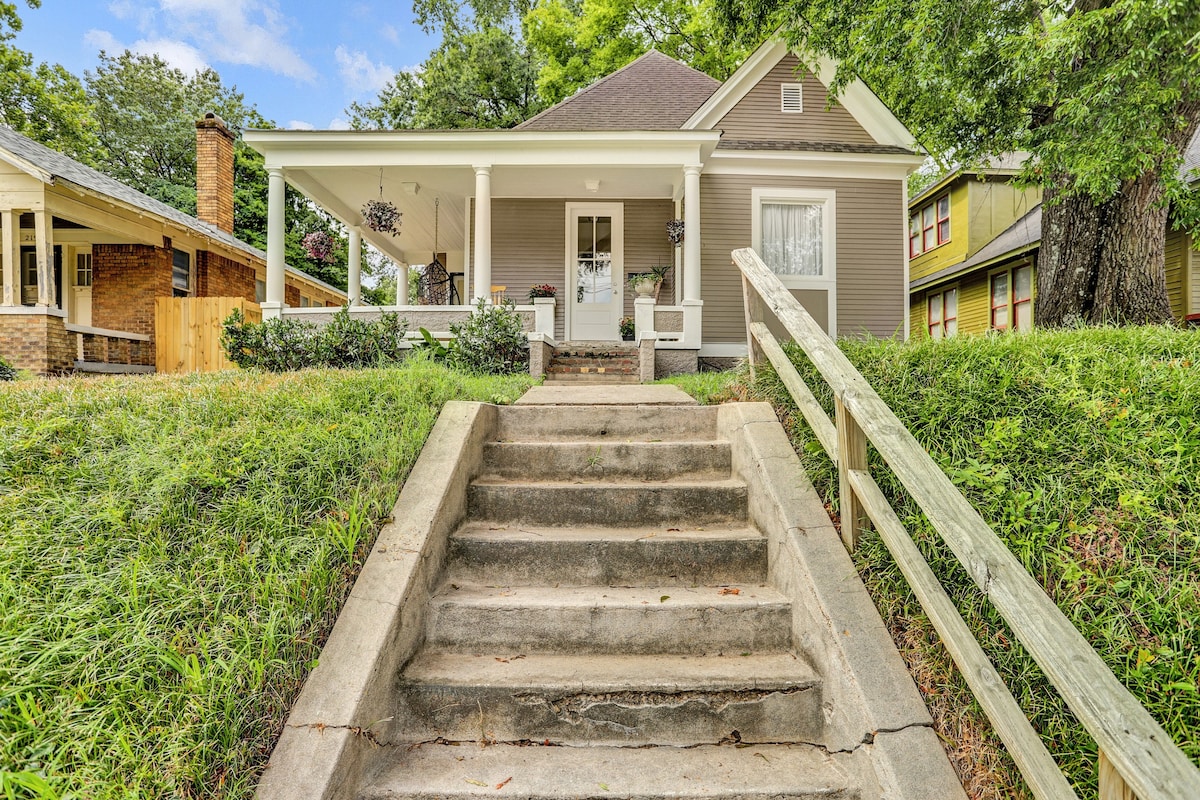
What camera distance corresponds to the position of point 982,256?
12.3m

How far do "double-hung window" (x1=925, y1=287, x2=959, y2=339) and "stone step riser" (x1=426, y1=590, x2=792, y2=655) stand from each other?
13.9m

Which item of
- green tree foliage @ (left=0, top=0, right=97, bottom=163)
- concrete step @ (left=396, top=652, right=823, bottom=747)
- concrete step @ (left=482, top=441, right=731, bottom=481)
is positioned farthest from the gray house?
green tree foliage @ (left=0, top=0, right=97, bottom=163)

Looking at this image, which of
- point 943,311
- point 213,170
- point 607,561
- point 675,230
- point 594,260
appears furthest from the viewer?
point 943,311

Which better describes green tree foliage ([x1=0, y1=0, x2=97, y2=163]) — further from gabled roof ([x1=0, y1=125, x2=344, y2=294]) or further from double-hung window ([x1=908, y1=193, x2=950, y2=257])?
A: double-hung window ([x1=908, y1=193, x2=950, y2=257])

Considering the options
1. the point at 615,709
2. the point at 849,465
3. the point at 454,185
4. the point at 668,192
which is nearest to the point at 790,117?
the point at 668,192

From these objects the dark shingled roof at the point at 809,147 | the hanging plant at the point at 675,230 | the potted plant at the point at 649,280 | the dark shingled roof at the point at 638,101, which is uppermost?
the dark shingled roof at the point at 638,101

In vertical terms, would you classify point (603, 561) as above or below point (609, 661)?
above

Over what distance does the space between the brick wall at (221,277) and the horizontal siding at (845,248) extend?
10491 mm

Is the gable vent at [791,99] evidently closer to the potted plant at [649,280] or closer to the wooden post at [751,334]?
the potted plant at [649,280]

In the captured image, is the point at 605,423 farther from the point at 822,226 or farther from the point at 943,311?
the point at 943,311

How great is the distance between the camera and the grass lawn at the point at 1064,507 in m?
1.53

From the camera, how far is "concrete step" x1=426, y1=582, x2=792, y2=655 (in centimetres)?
214

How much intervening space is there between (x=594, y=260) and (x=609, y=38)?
10449mm

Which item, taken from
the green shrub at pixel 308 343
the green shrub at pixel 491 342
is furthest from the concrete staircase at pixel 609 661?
the green shrub at pixel 308 343
